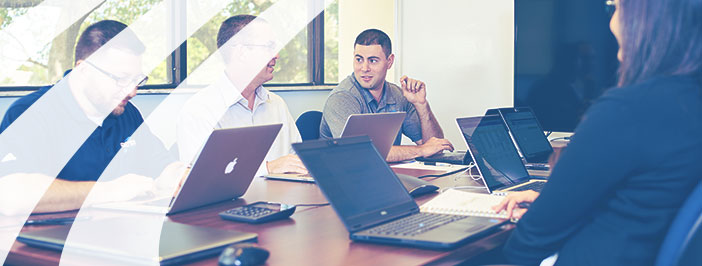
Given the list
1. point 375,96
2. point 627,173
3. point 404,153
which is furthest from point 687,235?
point 375,96

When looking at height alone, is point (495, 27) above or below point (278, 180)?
above

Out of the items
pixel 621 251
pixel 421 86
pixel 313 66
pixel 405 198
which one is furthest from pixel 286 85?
pixel 621 251

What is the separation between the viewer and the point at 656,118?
1.22 meters

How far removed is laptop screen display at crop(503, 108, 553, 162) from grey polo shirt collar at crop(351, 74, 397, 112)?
1.04m

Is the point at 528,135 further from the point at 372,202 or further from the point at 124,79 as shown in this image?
the point at 124,79

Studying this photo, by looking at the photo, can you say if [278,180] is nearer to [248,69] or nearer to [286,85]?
[248,69]

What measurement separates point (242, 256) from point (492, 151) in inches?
48.3

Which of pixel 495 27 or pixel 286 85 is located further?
pixel 286 85

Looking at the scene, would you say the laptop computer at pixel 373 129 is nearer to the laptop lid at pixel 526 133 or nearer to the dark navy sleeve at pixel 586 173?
the laptop lid at pixel 526 133

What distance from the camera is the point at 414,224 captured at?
1535 millimetres

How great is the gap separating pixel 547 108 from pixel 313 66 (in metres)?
1.97

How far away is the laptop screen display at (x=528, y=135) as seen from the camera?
2592 mm

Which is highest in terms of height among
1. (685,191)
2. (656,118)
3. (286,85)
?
(656,118)

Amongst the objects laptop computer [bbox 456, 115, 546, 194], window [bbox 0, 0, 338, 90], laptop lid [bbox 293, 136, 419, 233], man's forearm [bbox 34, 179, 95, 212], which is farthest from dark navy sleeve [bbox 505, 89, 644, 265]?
Answer: window [bbox 0, 0, 338, 90]
